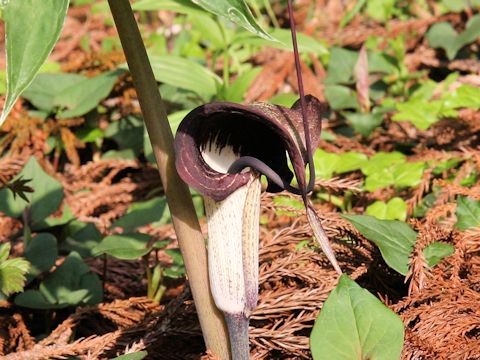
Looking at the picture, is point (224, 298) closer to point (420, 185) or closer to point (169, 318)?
point (169, 318)

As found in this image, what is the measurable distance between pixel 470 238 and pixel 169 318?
610mm

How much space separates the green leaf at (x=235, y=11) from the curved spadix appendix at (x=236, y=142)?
0.60 ft

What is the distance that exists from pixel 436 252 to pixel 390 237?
90 millimetres

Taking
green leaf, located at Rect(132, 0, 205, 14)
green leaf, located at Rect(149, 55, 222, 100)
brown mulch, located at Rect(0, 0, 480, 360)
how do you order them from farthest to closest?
1. green leaf, located at Rect(149, 55, 222, 100)
2. green leaf, located at Rect(132, 0, 205, 14)
3. brown mulch, located at Rect(0, 0, 480, 360)

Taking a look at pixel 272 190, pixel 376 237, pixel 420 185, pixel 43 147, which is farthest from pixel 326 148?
pixel 272 190

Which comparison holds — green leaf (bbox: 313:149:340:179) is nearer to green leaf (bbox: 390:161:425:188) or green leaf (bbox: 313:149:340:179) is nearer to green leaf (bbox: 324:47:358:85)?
green leaf (bbox: 390:161:425:188)

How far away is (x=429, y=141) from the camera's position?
2.51 m

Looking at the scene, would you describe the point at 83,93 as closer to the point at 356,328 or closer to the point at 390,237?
the point at 390,237

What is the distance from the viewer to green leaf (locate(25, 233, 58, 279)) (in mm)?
1757

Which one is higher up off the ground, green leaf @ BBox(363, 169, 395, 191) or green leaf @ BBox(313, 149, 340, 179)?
green leaf @ BBox(313, 149, 340, 179)

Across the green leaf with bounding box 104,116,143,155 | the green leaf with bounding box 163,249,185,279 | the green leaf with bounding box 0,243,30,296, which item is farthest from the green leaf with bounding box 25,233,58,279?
the green leaf with bounding box 104,116,143,155

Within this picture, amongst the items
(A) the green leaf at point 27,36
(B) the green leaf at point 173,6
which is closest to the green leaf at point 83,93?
(B) the green leaf at point 173,6

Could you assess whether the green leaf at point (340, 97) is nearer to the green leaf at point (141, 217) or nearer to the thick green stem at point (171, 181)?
the green leaf at point (141, 217)

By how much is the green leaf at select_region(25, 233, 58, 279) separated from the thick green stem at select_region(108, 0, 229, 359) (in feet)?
1.97
